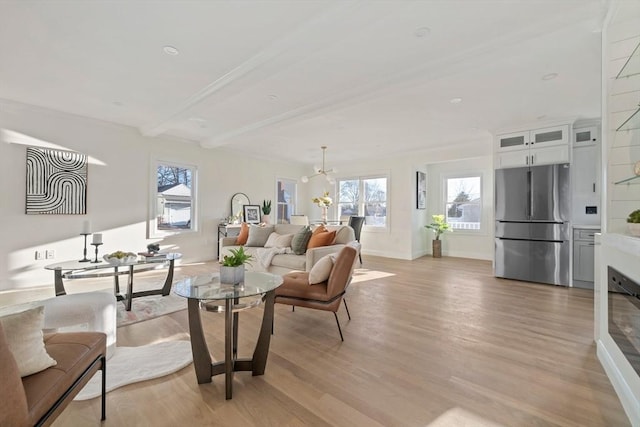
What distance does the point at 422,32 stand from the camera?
2.38 m

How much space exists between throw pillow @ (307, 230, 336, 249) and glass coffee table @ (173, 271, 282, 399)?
2.07 meters

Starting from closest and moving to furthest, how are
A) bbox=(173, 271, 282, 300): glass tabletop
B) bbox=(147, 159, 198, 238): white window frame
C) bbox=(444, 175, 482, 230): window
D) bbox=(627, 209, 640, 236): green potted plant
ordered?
bbox=(627, 209, 640, 236): green potted plant
bbox=(173, 271, 282, 300): glass tabletop
bbox=(147, 159, 198, 238): white window frame
bbox=(444, 175, 482, 230): window

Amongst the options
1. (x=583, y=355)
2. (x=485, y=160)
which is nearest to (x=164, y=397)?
(x=583, y=355)

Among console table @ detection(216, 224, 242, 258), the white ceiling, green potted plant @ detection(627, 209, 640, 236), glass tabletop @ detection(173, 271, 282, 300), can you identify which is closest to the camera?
green potted plant @ detection(627, 209, 640, 236)

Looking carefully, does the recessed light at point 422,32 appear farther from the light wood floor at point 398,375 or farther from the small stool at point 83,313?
the small stool at point 83,313

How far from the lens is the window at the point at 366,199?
7.52 metres

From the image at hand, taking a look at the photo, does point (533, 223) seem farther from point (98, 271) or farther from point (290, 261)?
point (98, 271)

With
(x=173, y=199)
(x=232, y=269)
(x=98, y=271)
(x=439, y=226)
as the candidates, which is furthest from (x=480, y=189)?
(x=98, y=271)

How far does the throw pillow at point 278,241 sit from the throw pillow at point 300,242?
225 millimetres

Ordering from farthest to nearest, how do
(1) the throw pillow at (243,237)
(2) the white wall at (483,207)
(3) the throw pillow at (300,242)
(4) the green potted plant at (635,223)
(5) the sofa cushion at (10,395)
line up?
(2) the white wall at (483,207), (1) the throw pillow at (243,237), (3) the throw pillow at (300,242), (4) the green potted plant at (635,223), (5) the sofa cushion at (10,395)

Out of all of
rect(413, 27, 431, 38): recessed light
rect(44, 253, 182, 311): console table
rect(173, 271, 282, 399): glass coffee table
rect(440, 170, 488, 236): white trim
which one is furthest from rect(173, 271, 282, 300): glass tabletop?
rect(440, 170, 488, 236): white trim

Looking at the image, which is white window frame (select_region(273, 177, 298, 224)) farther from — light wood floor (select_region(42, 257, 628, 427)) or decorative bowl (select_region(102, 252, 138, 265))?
light wood floor (select_region(42, 257, 628, 427))

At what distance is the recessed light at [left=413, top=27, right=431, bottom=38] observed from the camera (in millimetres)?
2338

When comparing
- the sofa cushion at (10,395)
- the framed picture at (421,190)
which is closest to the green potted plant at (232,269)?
the sofa cushion at (10,395)
